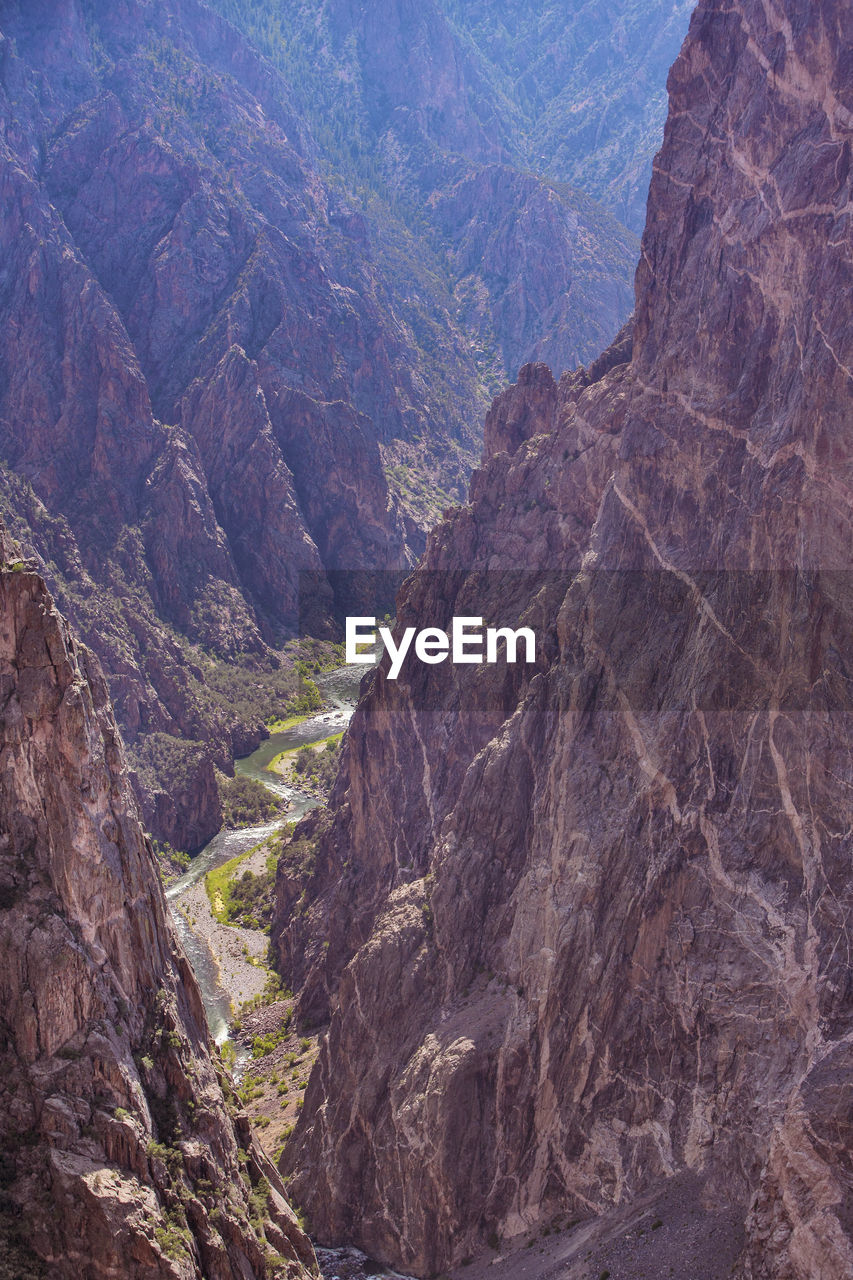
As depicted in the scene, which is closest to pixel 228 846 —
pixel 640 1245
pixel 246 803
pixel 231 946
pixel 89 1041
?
pixel 246 803

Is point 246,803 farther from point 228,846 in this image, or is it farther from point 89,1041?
point 89,1041

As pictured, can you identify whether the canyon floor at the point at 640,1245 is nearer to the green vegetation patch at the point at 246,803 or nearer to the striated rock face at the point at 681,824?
the striated rock face at the point at 681,824

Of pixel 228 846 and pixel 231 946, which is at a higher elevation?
pixel 228 846

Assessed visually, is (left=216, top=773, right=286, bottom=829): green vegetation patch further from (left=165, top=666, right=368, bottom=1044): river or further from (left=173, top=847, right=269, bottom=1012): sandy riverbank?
(left=173, top=847, right=269, bottom=1012): sandy riverbank

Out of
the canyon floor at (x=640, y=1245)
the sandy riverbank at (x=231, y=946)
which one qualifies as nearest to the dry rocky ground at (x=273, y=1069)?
the sandy riverbank at (x=231, y=946)

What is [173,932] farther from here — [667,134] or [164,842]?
[164,842]

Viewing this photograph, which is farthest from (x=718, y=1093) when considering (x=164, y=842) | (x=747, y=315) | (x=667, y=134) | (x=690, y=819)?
(x=164, y=842)
